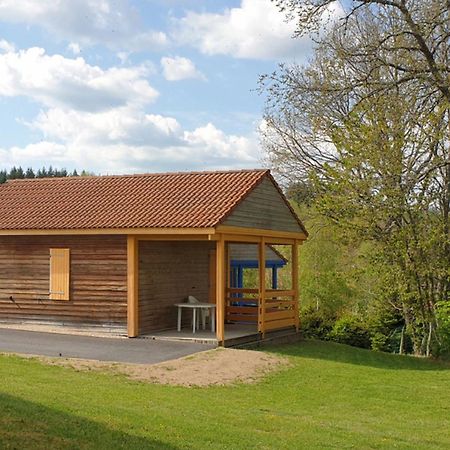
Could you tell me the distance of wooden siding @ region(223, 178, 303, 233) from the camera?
1814 centimetres

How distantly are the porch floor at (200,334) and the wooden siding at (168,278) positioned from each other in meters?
0.37

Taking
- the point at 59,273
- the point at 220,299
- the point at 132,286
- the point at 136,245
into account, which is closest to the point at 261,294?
the point at 220,299

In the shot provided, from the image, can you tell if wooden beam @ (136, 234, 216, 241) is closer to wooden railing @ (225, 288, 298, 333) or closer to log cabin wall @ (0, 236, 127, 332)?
log cabin wall @ (0, 236, 127, 332)

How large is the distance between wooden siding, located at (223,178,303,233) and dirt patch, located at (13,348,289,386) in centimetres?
339

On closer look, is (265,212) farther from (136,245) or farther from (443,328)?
(443,328)

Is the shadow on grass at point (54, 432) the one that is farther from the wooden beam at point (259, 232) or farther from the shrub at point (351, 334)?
the shrub at point (351, 334)

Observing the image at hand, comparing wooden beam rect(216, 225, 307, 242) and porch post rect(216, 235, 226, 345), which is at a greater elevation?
wooden beam rect(216, 225, 307, 242)

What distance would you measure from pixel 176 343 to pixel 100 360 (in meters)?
3.04

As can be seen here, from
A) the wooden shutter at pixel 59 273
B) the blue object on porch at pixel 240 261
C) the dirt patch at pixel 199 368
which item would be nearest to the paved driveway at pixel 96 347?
the dirt patch at pixel 199 368

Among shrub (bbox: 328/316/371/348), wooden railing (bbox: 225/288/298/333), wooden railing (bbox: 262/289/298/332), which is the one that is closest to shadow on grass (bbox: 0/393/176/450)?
wooden railing (bbox: 225/288/298/333)

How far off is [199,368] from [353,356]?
6008 mm

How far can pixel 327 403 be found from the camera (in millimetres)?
12984

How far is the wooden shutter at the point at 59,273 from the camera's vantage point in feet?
62.0

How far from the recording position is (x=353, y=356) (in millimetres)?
18938
